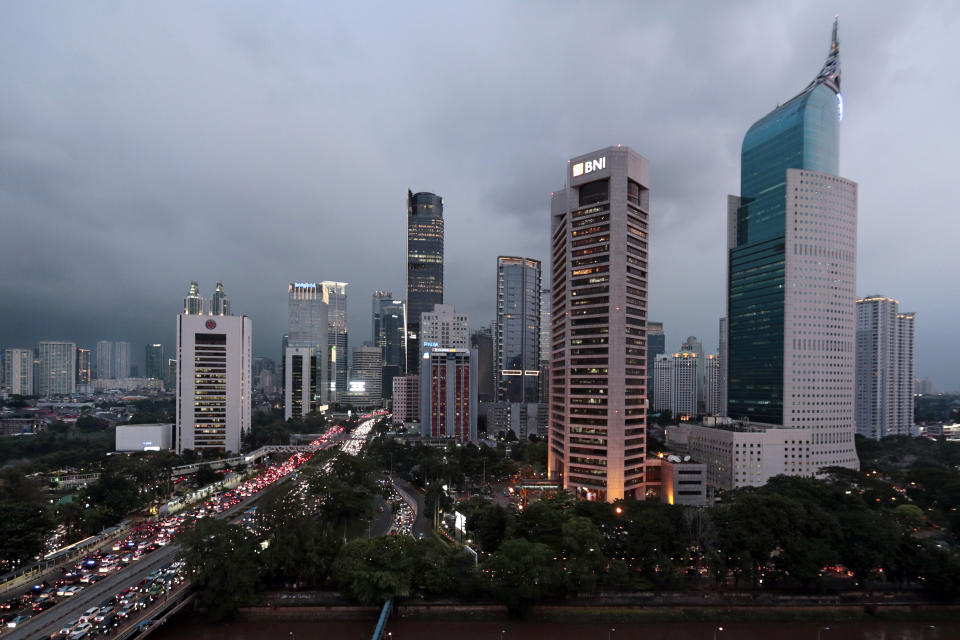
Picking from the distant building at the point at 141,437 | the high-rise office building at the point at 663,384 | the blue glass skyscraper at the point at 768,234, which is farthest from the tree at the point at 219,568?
the high-rise office building at the point at 663,384

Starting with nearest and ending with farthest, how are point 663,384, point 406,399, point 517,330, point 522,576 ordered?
point 522,576
point 406,399
point 517,330
point 663,384

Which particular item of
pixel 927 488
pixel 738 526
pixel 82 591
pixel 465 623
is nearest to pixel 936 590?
pixel 738 526

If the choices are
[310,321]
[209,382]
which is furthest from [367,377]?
A: [209,382]

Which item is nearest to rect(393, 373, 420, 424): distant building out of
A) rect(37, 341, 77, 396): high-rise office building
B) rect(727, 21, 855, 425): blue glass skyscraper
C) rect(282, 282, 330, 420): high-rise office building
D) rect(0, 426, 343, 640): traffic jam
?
rect(282, 282, 330, 420): high-rise office building

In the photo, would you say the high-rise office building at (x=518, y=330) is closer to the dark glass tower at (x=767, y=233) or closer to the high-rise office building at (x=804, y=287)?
the dark glass tower at (x=767, y=233)

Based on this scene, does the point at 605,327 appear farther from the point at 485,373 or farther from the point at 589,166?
the point at 485,373

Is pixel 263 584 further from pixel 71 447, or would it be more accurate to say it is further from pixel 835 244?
pixel 835 244
